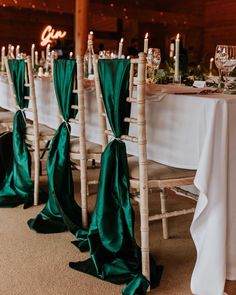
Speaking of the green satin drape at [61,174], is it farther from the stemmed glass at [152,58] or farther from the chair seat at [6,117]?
the chair seat at [6,117]

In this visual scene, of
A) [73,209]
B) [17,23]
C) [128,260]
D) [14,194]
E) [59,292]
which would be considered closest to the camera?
[59,292]

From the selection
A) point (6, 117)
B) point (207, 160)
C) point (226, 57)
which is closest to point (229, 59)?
point (226, 57)

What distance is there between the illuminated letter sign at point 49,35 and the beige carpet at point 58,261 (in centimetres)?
718

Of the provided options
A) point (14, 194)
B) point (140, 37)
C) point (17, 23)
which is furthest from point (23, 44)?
point (14, 194)

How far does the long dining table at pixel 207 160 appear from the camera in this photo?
5.11 feet

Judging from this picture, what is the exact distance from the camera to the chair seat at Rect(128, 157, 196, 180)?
5.85 feet

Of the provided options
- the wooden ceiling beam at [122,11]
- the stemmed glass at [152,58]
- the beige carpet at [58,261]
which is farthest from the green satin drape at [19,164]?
the wooden ceiling beam at [122,11]

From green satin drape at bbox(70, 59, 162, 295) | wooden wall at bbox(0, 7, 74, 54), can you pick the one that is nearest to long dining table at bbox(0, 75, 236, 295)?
green satin drape at bbox(70, 59, 162, 295)

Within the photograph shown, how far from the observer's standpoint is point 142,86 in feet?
5.33

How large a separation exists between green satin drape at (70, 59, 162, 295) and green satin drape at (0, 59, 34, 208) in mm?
1018

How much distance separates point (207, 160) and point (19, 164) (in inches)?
67.5

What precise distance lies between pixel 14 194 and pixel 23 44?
23.4ft

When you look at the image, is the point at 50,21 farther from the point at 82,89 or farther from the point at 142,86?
the point at 142,86

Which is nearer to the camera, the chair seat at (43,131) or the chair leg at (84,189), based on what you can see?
the chair leg at (84,189)
